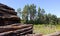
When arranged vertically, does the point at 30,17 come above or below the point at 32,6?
below

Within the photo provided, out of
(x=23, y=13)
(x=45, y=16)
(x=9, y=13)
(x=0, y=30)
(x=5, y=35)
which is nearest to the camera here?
(x=5, y=35)

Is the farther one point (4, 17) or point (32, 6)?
point (32, 6)

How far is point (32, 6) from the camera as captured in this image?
6750 centimetres

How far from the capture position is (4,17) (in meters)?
8.95

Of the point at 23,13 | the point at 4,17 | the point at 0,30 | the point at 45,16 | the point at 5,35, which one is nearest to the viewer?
the point at 5,35

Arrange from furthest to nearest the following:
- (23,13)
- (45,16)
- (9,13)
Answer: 1. (45,16)
2. (23,13)
3. (9,13)

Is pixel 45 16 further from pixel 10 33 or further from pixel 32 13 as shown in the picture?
pixel 10 33

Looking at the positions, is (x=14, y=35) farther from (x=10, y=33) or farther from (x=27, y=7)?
(x=27, y=7)

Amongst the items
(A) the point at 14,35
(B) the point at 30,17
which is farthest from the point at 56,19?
(A) the point at 14,35

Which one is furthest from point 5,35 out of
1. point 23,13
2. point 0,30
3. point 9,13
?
point 23,13

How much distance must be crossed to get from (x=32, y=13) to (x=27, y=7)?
3512mm

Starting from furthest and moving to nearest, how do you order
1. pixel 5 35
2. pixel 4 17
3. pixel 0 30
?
pixel 4 17
pixel 0 30
pixel 5 35

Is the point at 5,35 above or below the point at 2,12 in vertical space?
below

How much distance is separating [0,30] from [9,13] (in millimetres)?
3943
